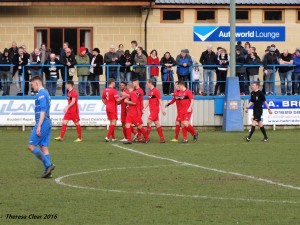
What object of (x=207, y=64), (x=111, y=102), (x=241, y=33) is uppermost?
(x=241, y=33)

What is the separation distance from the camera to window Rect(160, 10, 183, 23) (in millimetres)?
41469

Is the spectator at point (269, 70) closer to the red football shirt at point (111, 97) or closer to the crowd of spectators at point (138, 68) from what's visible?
the crowd of spectators at point (138, 68)

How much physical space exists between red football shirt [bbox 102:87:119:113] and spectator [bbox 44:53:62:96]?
17.0 ft

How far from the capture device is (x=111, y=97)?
27875 millimetres

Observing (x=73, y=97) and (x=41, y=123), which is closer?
(x=41, y=123)

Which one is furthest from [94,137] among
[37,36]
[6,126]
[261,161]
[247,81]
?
[37,36]

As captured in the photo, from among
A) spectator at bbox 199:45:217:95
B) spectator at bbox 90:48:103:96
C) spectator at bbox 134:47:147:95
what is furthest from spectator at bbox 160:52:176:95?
spectator at bbox 90:48:103:96

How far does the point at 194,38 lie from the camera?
41.5 metres

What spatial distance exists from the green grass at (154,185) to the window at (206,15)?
1528cm

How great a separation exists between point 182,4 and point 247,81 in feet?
27.4

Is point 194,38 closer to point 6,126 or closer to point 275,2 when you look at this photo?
point 275,2

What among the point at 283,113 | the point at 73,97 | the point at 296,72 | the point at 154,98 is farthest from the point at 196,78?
the point at 73,97

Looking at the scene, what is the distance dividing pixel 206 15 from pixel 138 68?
9369 millimetres

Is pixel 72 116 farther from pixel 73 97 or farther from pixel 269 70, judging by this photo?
pixel 269 70
